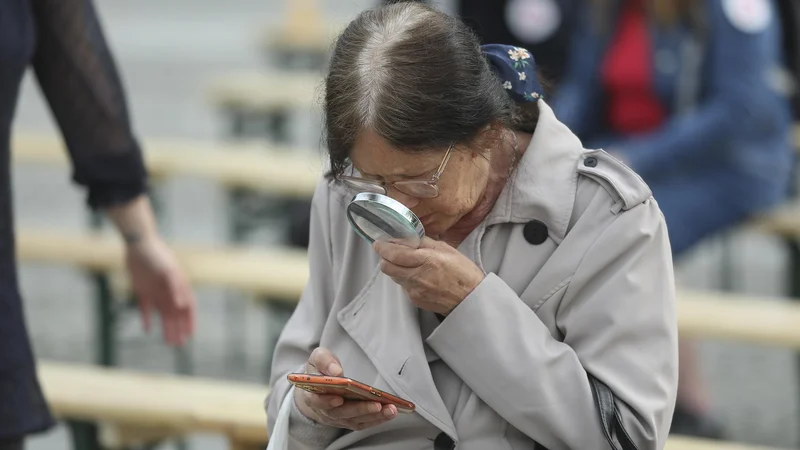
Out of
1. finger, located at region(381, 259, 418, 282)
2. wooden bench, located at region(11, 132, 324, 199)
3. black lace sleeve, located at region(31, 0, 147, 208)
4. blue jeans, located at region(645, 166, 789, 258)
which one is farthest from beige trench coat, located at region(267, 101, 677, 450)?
wooden bench, located at region(11, 132, 324, 199)

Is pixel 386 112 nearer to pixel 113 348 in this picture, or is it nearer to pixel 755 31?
pixel 755 31

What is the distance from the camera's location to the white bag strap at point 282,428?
2.12 metres

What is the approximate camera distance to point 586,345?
6.52 feet

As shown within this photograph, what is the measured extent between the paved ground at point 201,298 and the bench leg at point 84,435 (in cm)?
119

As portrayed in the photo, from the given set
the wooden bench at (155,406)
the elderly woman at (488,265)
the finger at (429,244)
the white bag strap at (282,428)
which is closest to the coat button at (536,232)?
the elderly woman at (488,265)

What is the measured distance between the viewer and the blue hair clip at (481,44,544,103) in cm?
201

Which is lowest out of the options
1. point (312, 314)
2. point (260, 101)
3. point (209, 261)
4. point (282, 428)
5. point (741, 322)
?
point (260, 101)

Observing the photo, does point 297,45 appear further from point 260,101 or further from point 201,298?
point 201,298

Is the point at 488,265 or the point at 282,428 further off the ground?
the point at 488,265

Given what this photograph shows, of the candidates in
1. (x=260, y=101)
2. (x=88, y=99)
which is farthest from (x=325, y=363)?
(x=260, y=101)

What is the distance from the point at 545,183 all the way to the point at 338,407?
475mm

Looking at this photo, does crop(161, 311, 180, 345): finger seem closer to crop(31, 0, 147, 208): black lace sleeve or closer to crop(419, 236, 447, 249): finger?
crop(31, 0, 147, 208): black lace sleeve

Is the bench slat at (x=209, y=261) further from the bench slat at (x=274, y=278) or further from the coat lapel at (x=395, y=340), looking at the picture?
the coat lapel at (x=395, y=340)

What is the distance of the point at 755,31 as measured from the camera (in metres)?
3.99
